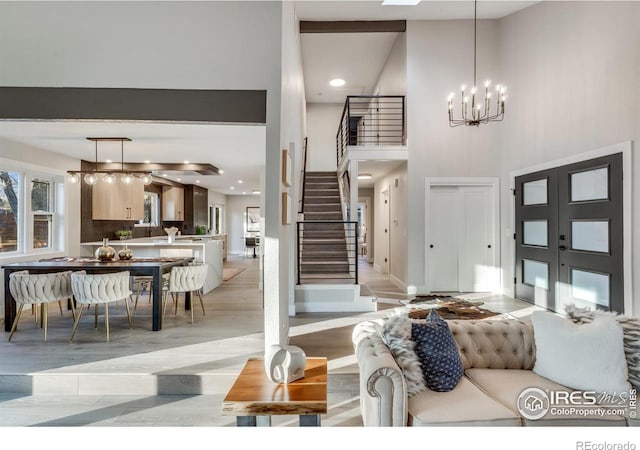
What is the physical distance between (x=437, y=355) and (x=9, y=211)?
20.6 ft

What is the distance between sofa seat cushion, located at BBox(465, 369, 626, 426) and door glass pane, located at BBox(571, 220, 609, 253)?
9.62 ft

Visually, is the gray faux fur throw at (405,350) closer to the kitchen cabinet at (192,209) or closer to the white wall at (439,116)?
the white wall at (439,116)

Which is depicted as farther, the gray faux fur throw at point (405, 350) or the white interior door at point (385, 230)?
the white interior door at point (385, 230)

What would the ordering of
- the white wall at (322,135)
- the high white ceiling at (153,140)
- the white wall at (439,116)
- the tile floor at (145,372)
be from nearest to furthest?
the tile floor at (145,372)
the high white ceiling at (153,140)
the white wall at (439,116)
the white wall at (322,135)

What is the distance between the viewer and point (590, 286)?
4.64 m

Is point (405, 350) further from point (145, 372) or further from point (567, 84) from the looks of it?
point (567, 84)

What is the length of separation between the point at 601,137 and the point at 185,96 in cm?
483

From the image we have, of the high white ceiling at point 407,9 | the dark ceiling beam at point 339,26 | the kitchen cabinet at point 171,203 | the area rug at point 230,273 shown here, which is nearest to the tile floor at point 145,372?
the area rug at point 230,273

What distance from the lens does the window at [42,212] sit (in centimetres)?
587

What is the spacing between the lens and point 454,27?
6602 mm

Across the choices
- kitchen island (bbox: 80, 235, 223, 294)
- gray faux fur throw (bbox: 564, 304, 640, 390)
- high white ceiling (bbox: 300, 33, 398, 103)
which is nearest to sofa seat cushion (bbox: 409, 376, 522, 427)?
gray faux fur throw (bbox: 564, 304, 640, 390)

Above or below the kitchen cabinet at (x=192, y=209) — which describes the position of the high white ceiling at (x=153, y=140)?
above

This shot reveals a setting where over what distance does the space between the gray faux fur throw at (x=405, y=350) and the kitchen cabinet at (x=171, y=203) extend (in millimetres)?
10005
